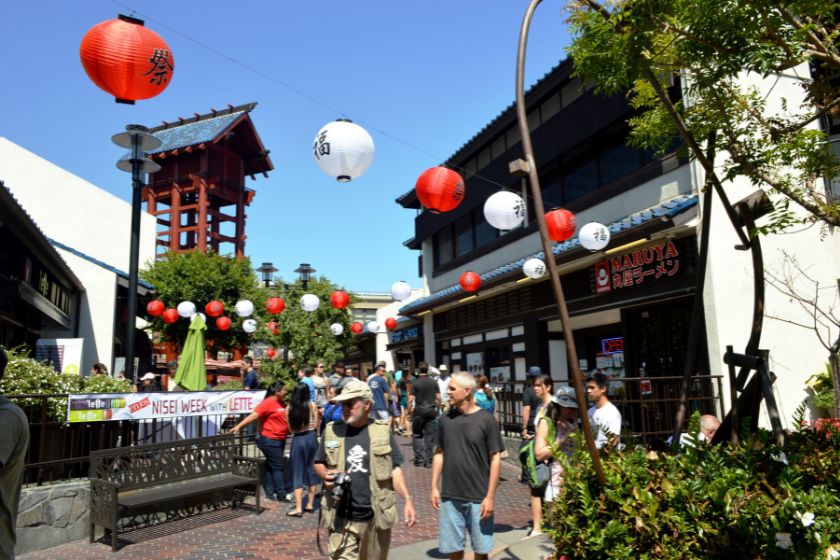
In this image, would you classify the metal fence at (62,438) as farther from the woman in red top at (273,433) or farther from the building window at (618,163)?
the building window at (618,163)

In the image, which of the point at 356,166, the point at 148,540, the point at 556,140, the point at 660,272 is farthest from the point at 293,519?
the point at 556,140

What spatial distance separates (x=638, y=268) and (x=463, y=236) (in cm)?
985

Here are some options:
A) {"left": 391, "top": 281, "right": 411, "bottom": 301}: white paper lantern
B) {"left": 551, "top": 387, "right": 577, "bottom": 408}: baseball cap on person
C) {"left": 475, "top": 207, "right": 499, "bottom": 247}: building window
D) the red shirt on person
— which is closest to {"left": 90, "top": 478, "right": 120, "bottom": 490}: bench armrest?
the red shirt on person

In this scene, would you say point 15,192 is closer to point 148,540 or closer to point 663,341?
point 148,540

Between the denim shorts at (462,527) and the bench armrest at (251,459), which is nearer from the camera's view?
the denim shorts at (462,527)

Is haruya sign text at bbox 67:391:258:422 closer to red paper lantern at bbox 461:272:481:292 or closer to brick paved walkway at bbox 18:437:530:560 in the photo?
brick paved walkway at bbox 18:437:530:560

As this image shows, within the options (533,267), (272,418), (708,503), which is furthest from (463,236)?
(708,503)

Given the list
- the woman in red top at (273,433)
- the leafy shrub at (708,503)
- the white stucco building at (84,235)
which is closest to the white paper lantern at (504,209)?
the woman in red top at (273,433)

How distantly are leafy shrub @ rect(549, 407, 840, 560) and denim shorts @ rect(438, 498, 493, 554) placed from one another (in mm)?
1020

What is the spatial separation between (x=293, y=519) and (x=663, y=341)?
798 cm

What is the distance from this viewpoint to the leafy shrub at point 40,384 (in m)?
7.00

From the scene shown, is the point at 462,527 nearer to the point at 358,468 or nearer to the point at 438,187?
the point at 358,468

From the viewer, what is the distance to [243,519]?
7875 millimetres

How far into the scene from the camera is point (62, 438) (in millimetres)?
7266
